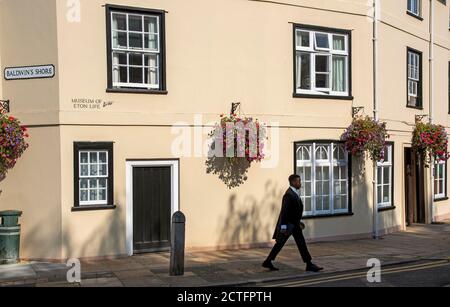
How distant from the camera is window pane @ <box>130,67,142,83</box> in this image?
12.4 metres

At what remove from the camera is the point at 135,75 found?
12414mm

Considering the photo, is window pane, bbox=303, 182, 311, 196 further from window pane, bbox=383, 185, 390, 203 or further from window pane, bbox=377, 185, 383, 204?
window pane, bbox=383, 185, 390, 203

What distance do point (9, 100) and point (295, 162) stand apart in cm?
703

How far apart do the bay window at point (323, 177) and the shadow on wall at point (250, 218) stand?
0.91 m

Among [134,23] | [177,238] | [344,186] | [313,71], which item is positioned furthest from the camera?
[344,186]

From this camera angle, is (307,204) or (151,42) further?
(307,204)

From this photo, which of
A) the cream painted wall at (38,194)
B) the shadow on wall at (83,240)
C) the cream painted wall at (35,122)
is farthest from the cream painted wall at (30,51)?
the shadow on wall at (83,240)

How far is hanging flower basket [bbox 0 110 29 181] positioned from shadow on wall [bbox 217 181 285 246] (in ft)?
15.9

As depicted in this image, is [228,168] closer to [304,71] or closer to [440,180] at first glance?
[304,71]

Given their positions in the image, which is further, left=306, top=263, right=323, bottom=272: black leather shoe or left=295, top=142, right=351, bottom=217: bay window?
left=295, top=142, right=351, bottom=217: bay window

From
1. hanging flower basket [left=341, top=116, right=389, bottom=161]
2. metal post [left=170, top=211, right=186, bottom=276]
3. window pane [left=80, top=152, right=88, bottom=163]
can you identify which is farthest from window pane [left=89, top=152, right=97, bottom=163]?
hanging flower basket [left=341, top=116, right=389, bottom=161]

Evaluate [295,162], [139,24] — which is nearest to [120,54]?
[139,24]

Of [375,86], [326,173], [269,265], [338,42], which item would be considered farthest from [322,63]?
[269,265]

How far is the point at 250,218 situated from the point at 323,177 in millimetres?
2535
